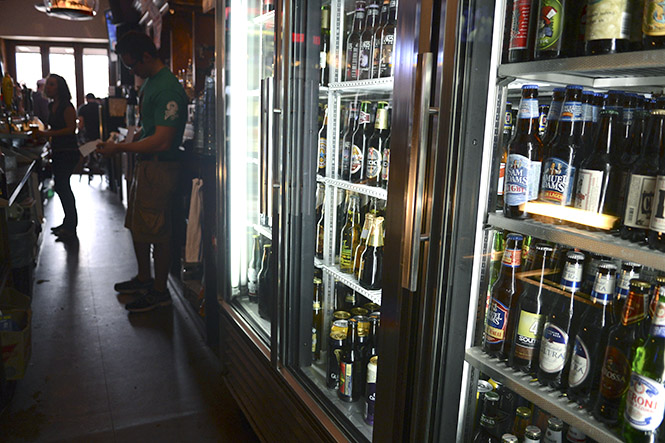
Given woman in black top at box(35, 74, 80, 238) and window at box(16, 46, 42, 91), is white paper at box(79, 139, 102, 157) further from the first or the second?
window at box(16, 46, 42, 91)

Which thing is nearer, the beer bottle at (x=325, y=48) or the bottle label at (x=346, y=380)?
the bottle label at (x=346, y=380)

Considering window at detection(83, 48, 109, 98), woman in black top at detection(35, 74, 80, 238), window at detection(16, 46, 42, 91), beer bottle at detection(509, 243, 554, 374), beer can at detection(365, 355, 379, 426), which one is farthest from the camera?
window at detection(83, 48, 109, 98)

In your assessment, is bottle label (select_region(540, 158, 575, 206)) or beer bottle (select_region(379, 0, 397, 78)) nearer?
bottle label (select_region(540, 158, 575, 206))

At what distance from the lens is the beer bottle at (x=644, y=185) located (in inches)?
39.7

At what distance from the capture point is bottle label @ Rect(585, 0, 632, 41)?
1.01 meters

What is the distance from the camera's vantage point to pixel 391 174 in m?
1.34

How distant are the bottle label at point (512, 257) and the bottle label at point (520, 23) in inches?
19.6

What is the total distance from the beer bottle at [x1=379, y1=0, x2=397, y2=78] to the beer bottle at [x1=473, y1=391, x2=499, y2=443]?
1132 mm

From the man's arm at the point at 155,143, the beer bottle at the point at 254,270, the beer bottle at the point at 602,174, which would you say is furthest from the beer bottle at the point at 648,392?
the man's arm at the point at 155,143

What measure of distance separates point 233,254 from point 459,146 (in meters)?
1.83

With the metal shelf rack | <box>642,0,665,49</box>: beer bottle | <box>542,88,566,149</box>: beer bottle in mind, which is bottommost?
the metal shelf rack

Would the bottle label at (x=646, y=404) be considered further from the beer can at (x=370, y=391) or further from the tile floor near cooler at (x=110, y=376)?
the tile floor near cooler at (x=110, y=376)

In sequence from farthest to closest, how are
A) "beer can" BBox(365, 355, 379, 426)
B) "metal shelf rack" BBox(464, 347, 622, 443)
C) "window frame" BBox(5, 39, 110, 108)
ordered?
1. "window frame" BBox(5, 39, 110, 108)
2. "beer can" BBox(365, 355, 379, 426)
3. "metal shelf rack" BBox(464, 347, 622, 443)

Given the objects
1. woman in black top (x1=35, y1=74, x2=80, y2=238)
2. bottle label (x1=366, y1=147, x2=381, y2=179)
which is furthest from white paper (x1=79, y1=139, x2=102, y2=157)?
bottle label (x1=366, y1=147, x2=381, y2=179)
